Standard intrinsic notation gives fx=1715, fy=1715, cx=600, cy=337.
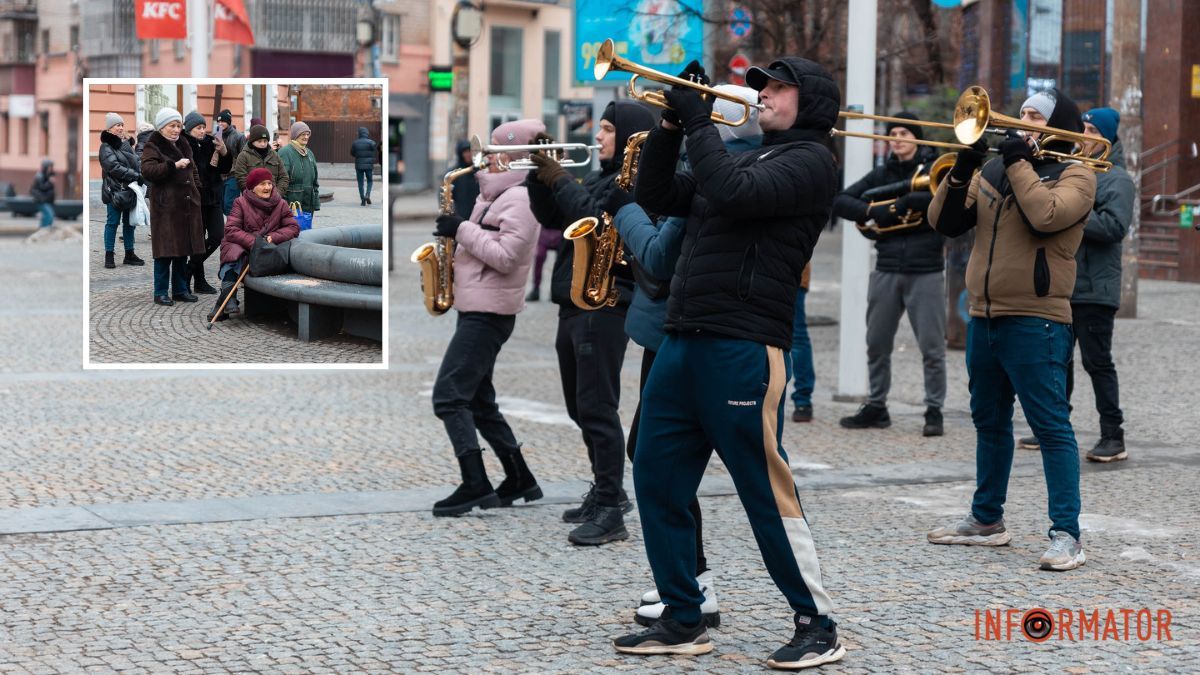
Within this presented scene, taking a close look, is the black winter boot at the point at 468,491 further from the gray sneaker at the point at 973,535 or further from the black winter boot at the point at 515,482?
the gray sneaker at the point at 973,535

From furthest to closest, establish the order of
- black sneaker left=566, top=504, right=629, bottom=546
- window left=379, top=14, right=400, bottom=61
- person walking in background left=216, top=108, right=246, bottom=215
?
window left=379, top=14, right=400, bottom=61 → black sneaker left=566, top=504, right=629, bottom=546 → person walking in background left=216, top=108, right=246, bottom=215

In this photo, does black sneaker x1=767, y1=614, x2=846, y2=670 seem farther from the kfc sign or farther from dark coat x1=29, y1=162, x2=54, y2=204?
dark coat x1=29, y1=162, x2=54, y2=204

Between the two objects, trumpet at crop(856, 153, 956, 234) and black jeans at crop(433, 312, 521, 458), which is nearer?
black jeans at crop(433, 312, 521, 458)

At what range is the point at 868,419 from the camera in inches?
402

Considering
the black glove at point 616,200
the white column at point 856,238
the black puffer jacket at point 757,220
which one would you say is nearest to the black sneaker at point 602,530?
the black glove at point 616,200

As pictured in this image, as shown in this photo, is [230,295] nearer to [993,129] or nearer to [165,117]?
[165,117]

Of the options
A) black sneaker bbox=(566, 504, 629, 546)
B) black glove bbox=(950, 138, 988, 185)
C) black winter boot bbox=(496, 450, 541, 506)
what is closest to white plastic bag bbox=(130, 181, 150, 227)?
black sneaker bbox=(566, 504, 629, 546)

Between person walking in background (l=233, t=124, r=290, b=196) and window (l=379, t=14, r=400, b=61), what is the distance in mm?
46046

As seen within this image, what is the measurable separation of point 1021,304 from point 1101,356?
239cm

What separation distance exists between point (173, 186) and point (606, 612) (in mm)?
1977

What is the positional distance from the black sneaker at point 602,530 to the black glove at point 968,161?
1.88 m

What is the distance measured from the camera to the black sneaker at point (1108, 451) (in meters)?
8.89

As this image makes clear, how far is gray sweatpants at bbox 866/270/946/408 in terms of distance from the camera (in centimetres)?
996

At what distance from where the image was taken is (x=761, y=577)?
6.24 meters
